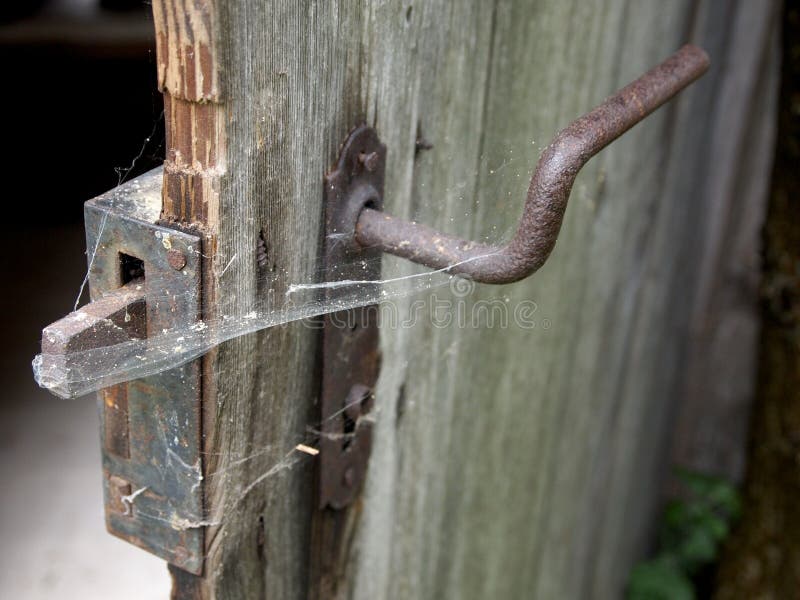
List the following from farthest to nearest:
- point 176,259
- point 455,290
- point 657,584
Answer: point 657,584, point 455,290, point 176,259

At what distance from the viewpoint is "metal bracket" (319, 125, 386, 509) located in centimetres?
83

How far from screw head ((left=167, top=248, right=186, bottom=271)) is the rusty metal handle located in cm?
20

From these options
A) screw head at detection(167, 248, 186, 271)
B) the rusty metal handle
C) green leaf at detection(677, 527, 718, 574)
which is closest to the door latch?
the rusty metal handle

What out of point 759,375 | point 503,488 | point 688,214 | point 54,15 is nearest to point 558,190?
point 503,488

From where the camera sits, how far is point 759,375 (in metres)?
2.49

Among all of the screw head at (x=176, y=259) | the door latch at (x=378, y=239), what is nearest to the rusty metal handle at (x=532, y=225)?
the door latch at (x=378, y=239)

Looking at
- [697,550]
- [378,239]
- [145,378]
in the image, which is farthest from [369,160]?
[697,550]

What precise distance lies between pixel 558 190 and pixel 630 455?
Result: 6.07 feet

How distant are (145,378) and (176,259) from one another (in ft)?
0.42

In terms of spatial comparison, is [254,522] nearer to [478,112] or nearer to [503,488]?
[478,112]

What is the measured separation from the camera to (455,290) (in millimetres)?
1155

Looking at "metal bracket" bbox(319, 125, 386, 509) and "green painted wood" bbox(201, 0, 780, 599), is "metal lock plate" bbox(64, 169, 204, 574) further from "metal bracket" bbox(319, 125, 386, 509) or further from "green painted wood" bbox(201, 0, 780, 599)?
"metal bracket" bbox(319, 125, 386, 509)

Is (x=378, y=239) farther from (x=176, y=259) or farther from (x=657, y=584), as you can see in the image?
(x=657, y=584)

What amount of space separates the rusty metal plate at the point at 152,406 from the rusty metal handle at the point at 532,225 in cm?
21
